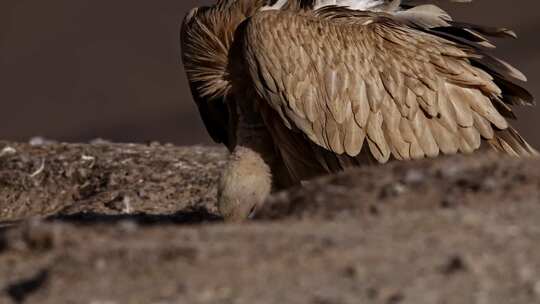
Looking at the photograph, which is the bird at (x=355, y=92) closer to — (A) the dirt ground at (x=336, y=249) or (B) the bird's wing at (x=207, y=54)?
(B) the bird's wing at (x=207, y=54)

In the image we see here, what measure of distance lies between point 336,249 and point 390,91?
2.85 meters

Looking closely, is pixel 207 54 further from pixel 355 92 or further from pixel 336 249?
pixel 336 249

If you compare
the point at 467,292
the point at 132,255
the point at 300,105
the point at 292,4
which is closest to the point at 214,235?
the point at 132,255

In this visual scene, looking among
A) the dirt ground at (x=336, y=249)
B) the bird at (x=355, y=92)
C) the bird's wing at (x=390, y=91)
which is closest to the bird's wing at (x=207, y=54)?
the bird at (x=355, y=92)

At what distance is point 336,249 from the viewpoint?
146 inches

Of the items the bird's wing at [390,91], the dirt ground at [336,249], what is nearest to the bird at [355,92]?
the bird's wing at [390,91]

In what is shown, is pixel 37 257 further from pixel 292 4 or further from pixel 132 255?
pixel 292 4

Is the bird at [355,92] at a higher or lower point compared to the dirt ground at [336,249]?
Result: lower

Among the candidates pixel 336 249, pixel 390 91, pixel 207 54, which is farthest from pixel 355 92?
pixel 336 249

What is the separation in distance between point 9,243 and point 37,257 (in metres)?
0.17

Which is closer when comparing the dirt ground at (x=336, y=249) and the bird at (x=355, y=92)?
the dirt ground at (x=336, y=249)

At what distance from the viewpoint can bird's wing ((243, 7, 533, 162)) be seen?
6410 mm

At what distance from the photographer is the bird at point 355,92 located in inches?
251

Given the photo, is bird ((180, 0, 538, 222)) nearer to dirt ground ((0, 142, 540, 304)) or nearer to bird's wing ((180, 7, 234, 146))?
bird's wing ((180, 7, 234, 146))
